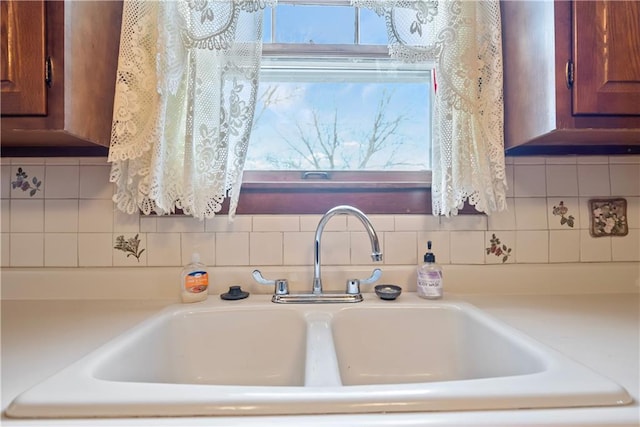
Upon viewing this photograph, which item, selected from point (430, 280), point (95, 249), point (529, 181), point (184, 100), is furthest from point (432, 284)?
point (95, 249)

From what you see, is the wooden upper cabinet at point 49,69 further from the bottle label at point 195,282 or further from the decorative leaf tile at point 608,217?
the decorative leaf tile at point 608,217

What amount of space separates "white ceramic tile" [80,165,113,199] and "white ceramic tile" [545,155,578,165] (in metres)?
1.35

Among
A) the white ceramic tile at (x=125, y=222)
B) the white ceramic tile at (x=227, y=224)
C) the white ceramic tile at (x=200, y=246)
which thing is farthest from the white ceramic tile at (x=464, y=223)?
the white ceramic tile at (x=125, y=222)

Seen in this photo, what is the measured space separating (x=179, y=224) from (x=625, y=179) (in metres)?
1.40

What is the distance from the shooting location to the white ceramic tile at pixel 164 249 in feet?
3.22

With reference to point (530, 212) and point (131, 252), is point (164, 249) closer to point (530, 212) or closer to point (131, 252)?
point (131, 252)

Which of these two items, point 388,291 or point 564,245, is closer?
point 388,291

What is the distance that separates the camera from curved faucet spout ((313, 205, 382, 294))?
854 mm

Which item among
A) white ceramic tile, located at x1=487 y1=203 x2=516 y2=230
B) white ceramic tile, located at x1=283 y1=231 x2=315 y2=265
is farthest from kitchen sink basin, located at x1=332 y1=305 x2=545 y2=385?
white ceramic tile, located at x1=487 y1=203 x2=516 y2=230

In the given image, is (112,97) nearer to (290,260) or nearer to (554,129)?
(290,260)

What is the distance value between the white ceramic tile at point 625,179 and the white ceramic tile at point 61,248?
167cm

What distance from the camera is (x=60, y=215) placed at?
0.99 metres

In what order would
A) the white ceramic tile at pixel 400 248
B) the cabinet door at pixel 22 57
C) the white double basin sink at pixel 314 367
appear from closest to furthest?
1. the white double basin sink at pixel 314 367
2. the cabinet door at pixel 22 57
3. the white ceramic tile at pixel 400 248

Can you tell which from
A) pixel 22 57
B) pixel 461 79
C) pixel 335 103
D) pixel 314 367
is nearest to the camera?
pixel 314 367
